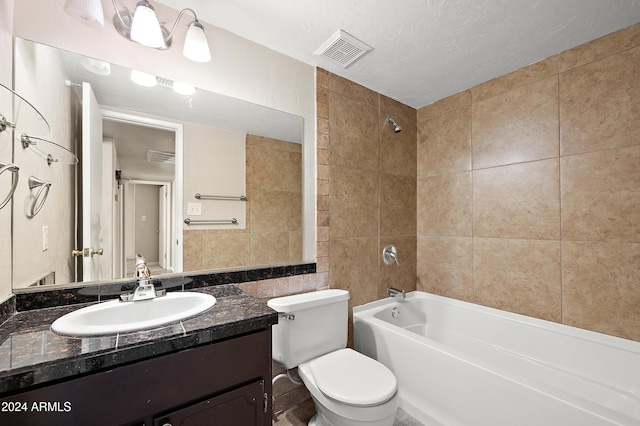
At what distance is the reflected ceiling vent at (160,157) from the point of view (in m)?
1.40

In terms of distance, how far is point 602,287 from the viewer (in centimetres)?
162

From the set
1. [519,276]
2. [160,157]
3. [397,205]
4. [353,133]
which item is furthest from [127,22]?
[519,276]

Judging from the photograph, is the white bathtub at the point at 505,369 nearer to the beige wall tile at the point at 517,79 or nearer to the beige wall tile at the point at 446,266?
the beige wall tile at the point at 446,266

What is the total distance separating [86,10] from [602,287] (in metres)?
2.96

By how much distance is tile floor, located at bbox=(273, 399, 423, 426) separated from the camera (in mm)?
1666

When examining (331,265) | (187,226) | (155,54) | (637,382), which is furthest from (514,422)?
(155,54)

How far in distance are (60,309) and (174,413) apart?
680 millimetres

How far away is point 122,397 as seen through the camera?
77 centimetres

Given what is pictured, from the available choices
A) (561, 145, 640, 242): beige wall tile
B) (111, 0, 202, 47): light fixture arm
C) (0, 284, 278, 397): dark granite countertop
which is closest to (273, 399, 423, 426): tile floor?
(0, 284, 278, 397): dark granite countertop

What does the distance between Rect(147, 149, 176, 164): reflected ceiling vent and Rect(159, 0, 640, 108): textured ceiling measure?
2.46 feet

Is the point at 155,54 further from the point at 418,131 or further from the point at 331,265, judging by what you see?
the point at 418,131

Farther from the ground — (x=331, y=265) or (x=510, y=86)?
(x=510, y=86)

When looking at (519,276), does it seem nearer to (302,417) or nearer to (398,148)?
(398,148)

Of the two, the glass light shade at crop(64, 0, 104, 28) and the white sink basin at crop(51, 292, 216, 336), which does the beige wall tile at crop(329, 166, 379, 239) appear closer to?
the white sink basin at crop(51, 292, 216, 336)
